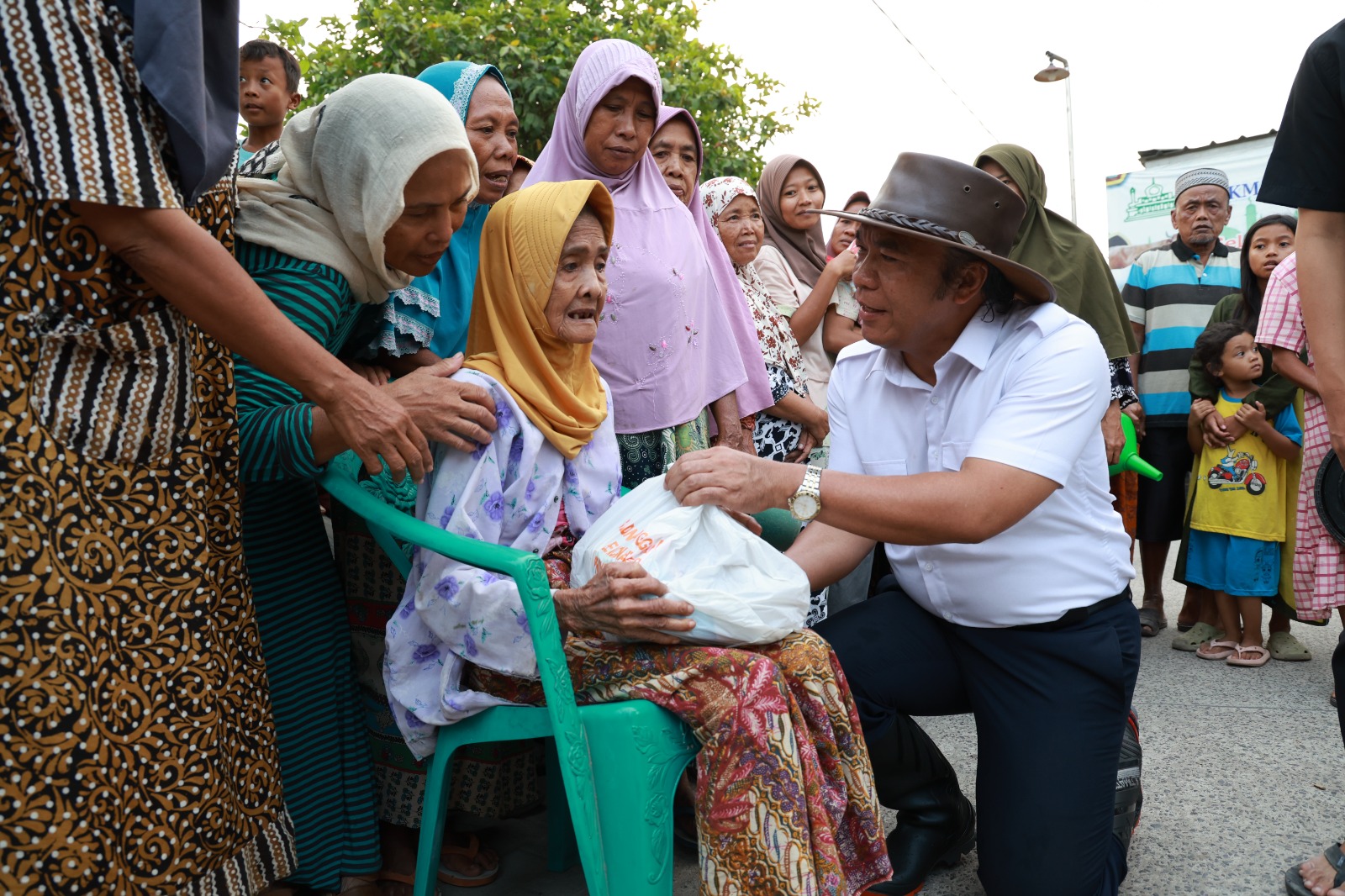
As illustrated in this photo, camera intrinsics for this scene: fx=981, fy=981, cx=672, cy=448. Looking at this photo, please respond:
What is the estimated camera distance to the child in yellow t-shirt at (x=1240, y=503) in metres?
4.45

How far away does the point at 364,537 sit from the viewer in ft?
7.82

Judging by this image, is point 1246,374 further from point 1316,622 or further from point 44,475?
point 44,475

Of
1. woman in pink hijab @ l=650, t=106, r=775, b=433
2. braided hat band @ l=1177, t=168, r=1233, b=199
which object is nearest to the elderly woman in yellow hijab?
woman in pink hijab @ l=650, t=106, r=775, b=433

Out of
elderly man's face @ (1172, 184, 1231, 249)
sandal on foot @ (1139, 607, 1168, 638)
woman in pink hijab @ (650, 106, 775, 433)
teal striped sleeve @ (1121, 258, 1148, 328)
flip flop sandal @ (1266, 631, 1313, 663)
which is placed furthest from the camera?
teal striped sleeve @ (1121, 258, 1148, 328)

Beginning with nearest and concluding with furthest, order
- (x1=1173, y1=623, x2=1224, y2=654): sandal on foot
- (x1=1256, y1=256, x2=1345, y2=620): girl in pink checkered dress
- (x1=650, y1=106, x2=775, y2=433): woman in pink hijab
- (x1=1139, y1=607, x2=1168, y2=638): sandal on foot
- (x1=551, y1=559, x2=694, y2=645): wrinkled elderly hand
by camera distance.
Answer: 1. (x1=551, y1=559, x2=694, y2=645): wrinkled elderly hand
2. (x1=650, y1=106, x2=775, y2=433): woman in pink hijab
3. (x1=1256, y1=256, x2=1345, y2=620): girl in pink checkered dress
4. (x1=1173, y1=623, x2=1224, y2=654): sandal on foot
5. (x1=1139, y1=607, x2=1168, y2=638): sandal on foot

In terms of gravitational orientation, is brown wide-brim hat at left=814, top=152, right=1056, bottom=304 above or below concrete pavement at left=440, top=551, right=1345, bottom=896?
above

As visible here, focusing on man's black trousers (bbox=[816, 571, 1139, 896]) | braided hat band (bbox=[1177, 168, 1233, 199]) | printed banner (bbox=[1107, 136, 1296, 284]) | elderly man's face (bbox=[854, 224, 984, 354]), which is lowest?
man's black trousers (bbox=[816, 571, 1139, 896])

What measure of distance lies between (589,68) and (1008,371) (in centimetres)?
165

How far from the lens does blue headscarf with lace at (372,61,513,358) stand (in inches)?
94.5

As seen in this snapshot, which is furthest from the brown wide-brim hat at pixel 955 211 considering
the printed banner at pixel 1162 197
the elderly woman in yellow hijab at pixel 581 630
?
the printed banner at pixel 1162 197

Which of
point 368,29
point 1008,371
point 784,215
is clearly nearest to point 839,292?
point 784,215

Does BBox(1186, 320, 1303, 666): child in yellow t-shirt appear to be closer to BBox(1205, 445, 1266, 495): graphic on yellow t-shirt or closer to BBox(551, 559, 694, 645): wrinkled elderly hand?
BBox(1205, 445, 1266, 495): graphic on yellow t-shirt

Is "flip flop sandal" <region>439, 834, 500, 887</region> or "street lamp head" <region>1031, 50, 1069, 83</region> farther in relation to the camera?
"street lamp head" <region>1031, 50, 1069, 83</region>

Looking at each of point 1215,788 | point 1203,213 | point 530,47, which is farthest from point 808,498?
point 530,47
